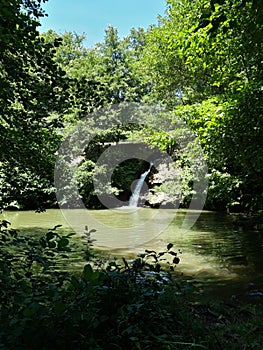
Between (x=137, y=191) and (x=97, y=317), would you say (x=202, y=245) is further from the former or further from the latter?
(x=137, y=191)

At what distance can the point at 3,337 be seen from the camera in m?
1.95

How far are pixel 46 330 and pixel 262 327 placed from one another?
242 centimetres

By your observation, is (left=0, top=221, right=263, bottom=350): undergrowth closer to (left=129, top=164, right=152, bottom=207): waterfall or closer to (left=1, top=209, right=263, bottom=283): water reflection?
(left=1, top=209, right=263, bottom=283): water reflection

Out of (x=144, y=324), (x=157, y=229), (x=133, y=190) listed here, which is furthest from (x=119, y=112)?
(x=144, y=324)

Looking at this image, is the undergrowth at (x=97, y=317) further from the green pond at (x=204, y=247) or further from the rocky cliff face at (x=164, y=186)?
the rocky cliff face at (x=164, y=186)

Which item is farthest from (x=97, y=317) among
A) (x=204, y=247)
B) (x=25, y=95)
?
(x=204, y=247)

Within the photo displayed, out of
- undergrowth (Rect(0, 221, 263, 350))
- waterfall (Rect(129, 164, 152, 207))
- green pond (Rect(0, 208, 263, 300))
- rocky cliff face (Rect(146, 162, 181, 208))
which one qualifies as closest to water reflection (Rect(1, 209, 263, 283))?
green pond (Rect(0, 208, 263, 300))

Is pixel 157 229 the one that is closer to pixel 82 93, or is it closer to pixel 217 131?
pixel 217 131

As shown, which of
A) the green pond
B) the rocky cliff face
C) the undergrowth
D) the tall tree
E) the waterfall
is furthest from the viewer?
the waterfall

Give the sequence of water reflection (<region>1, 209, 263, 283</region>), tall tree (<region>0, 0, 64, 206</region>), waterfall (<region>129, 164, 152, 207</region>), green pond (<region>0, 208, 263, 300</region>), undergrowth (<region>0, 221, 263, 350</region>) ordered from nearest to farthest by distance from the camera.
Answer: undergrowth (<region>0, 221, 263, 350</region>), tall tree (<region>0, 0, 64, 206</region>), green pond (<region>0, 208, 263, 300</region>), water reflection (<region>1, 209, 263, 283</region>), waterfall (<region>129, 164, 152, 207</region>)

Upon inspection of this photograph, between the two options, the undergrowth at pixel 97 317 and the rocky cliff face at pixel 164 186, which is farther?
the rocky cliff face at pixel 164 186

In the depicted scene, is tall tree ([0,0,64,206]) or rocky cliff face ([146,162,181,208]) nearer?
tall tree ([0,0,64,206])

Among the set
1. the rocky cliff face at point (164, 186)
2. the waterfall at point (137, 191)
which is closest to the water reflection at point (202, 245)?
the rocky cliff face at point (164, 186)

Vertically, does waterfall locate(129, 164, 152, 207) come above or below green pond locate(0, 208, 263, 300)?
above
